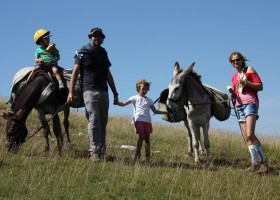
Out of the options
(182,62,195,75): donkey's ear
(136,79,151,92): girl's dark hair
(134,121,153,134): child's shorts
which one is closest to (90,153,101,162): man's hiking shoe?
(134,121,153,134): child's shorts

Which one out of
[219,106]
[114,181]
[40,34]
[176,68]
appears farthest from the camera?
[219,106]

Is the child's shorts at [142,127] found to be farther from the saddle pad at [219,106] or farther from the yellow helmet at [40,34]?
the yellow helmet at [40,34]

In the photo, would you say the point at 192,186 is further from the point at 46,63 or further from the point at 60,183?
the point at 46,63

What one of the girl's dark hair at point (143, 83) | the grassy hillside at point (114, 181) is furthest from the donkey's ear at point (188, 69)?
the grassy hillside at point (114, 181)

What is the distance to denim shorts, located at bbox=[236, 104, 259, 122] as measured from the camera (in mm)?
8094

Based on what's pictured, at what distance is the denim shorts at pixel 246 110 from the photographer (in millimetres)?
8094

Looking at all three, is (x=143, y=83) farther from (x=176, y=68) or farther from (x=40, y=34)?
(x=40, y=34)

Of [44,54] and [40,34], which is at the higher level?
[40,34]

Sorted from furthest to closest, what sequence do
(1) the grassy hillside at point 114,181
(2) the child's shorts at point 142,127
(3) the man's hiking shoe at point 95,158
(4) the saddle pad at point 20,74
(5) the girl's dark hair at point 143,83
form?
(4) the saddle pad at point 20,74 < (5) the girl's dark hair at point 143,83 < (2) the child's shorts at point 142,127 < (3) the man's hiking shoe at point 95,158 < (1) the grassy hillside at point 114,181

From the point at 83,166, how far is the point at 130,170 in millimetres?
857

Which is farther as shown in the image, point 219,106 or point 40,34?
point 219,106

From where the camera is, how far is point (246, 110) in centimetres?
814

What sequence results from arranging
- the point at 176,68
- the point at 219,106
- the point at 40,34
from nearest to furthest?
1. the point at 176,68
2. the point at 40,34
3. the point at 219,106

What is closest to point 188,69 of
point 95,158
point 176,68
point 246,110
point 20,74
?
point 176,68
